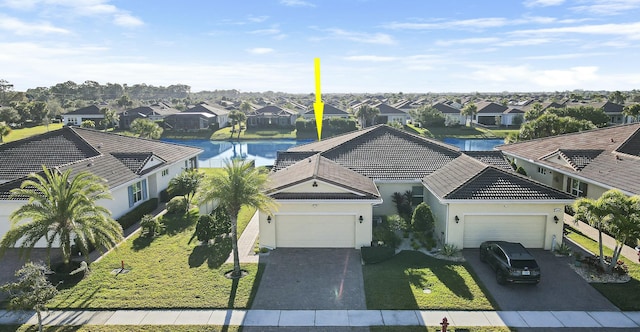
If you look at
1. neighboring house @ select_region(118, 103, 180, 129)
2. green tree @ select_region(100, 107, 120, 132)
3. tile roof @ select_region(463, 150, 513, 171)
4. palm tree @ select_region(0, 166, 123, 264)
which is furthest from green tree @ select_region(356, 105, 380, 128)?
palm tree @ select_region(0, 166, 123, 264)

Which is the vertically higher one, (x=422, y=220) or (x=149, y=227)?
(x=422, y=220)

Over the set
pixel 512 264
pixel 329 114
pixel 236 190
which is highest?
pixel 329 114

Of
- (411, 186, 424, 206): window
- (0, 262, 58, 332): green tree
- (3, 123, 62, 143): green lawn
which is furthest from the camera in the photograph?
(3, 123, 62, 143): green lawn

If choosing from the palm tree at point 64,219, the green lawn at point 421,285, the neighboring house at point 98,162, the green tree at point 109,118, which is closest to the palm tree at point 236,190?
the palm tree at point 64,219

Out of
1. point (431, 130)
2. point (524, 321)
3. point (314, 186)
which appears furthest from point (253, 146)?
point (524, 321)

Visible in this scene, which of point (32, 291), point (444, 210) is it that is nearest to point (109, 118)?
point (32, 291)

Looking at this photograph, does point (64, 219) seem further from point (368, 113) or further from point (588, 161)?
point (368, 113)

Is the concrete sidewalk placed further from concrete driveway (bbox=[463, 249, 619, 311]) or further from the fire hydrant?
the fire hydrant
